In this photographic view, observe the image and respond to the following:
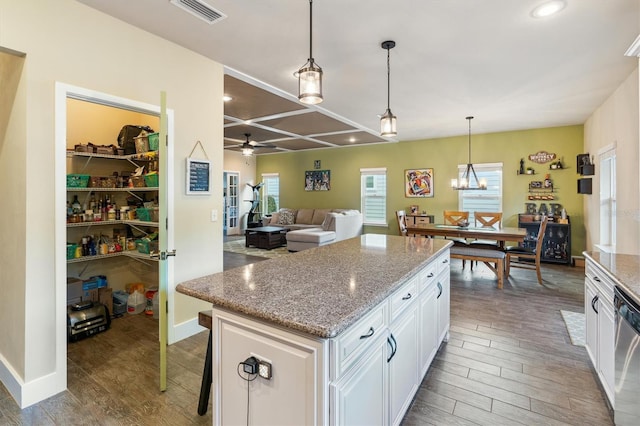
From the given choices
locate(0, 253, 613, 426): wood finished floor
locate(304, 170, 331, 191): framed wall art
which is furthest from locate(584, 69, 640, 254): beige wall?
locate(304, 170, 331, 191): framed wall art

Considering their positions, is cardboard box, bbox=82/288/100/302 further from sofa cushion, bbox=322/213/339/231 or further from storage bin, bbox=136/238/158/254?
sofa cushion, bbox=322/213/339/231

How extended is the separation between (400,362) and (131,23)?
3044 millimetres

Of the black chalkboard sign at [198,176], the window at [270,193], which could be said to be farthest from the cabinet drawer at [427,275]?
the window at [270,193]

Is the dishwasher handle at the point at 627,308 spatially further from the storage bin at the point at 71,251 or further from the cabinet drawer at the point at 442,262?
the storage bin at the point at 71,251

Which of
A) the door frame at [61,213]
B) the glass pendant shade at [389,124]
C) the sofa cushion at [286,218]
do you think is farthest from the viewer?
the sofa cushion at [286,218]

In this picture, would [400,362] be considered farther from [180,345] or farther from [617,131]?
[617,131]

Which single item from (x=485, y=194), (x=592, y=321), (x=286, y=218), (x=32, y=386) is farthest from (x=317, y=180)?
(x=32, y=386)

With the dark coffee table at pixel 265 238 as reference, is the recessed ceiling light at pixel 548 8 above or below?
above

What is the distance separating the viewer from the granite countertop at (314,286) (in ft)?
3.71

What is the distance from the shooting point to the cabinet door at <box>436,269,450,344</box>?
2459 mm

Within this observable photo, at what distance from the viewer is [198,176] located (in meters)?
2.96

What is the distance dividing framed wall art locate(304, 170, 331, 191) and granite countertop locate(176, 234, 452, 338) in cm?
664

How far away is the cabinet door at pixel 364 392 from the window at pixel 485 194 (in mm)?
6289

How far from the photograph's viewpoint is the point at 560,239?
5.79 meters
